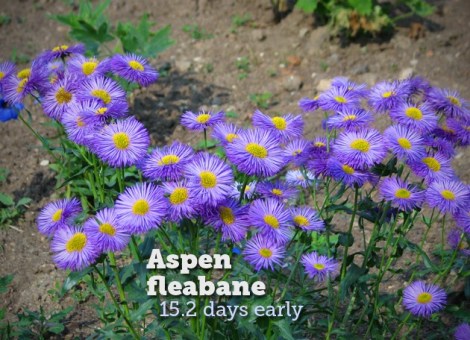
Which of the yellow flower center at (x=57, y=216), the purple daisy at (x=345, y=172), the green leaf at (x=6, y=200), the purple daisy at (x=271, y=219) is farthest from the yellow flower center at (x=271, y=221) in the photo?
the green leaf at (x=6, y=200)

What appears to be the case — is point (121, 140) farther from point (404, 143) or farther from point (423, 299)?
point (423, 299)

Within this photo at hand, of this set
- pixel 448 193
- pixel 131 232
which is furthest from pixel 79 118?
pixel 448 193

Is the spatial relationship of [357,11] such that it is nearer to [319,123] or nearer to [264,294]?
[319,123]

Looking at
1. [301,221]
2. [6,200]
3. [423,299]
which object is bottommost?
[423,299]

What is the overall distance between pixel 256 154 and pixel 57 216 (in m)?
0.56

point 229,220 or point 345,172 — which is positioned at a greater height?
point 345,172

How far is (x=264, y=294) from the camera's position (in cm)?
169

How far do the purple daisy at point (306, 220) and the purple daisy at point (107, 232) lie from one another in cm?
45

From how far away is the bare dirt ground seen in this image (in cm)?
334

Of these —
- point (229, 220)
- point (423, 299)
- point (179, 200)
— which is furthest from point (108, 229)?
point (423, 299)

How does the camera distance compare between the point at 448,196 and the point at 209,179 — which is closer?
the point at 209,179

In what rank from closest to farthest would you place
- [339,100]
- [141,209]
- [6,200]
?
[141,209]
[339,100]
[6,200]

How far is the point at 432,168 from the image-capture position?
173 centimetres

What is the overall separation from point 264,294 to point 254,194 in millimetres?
275
